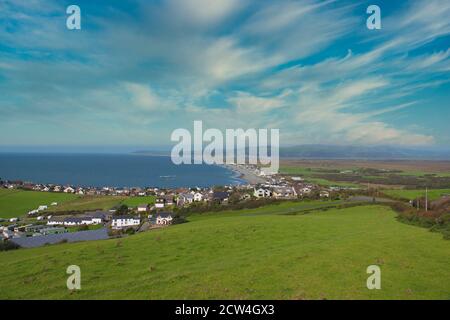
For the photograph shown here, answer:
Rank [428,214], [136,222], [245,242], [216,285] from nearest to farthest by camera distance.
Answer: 1. [216,285]
2. [245,242]
3. [428,214]
4. [136,222]

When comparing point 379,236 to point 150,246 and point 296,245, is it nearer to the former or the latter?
point 296,245

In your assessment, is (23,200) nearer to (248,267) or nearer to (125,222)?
(125,222)

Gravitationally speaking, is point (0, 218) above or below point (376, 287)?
below

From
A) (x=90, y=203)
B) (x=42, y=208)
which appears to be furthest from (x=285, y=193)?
(x=42, y=208)

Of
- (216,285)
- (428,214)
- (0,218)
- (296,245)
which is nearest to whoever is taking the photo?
(216,285)
